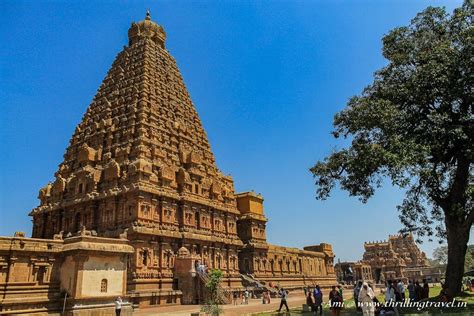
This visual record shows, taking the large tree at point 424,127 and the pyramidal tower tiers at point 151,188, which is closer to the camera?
the large tree at point 424,127

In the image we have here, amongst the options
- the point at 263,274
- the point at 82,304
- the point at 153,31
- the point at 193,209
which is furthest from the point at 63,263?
the point at 153,31

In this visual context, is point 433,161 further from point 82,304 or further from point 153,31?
point 153,31

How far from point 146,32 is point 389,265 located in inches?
2827

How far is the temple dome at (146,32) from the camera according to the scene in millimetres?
53969

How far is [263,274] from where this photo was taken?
48.8 metres

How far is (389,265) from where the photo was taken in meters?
89.9

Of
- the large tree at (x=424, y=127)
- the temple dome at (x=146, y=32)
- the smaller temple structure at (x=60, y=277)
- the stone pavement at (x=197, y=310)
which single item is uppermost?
the temple dome at (x=146, y=32)

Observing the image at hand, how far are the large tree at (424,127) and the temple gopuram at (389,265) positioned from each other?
205 feet

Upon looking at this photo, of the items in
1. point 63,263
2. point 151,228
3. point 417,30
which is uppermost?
point 417,30

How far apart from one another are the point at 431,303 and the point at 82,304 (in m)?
19.2

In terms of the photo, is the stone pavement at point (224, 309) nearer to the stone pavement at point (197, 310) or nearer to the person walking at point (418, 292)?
the stone pavement at point (197, 310)

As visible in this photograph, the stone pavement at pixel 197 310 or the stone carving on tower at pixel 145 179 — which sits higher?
the stone carving on tower at pixel 145 179

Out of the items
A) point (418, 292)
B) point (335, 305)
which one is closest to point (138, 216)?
point (335, 305)

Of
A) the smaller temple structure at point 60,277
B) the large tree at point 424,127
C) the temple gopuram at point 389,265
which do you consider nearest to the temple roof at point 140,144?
the smaller temple structure at point 60,277
